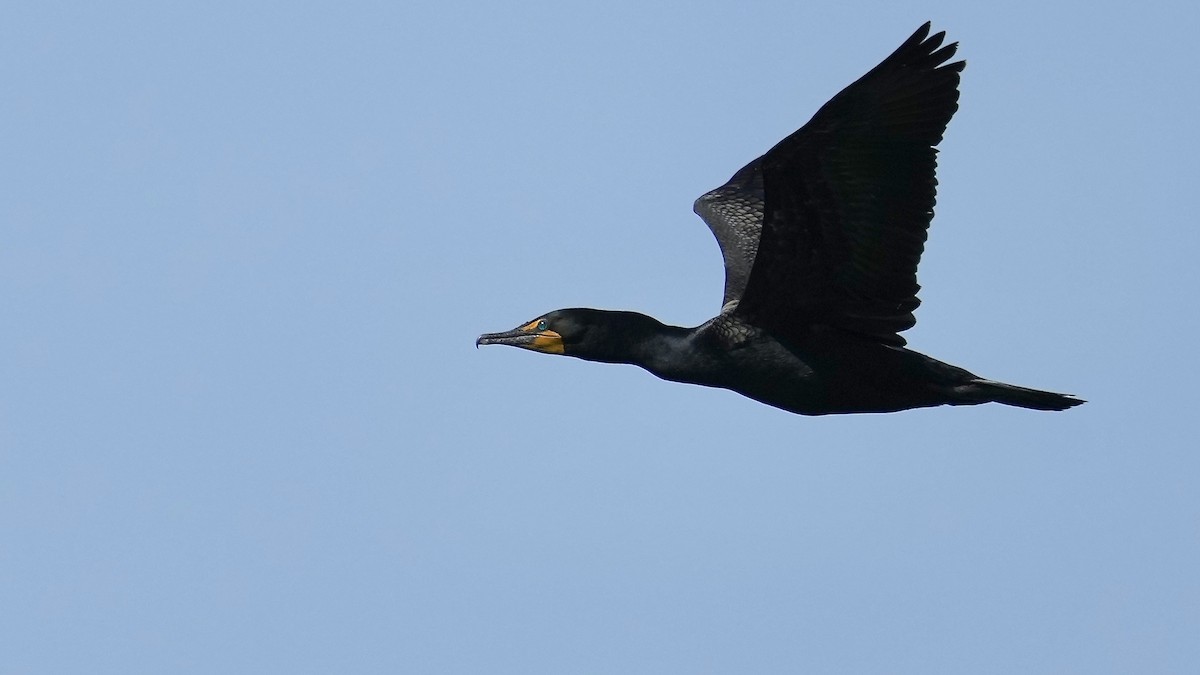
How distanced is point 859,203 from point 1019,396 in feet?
5.56

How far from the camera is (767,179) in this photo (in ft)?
38.0

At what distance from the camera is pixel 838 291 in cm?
1230

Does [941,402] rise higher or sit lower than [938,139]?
lower

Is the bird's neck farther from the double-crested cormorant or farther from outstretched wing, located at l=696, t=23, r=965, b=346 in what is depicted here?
outstretched wing, located at l=696, t=23, r=965, b=346

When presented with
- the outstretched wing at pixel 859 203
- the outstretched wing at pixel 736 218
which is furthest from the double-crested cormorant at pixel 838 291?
the outstretched wing at pixel 736 218

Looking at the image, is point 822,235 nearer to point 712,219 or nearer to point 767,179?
point 767,179

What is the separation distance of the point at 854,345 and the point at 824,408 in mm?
492

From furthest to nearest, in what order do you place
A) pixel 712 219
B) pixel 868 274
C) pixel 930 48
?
pixel 712 219 < pixel 868 274 < pixel 930 48

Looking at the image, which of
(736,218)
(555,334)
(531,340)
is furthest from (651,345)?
(736,218)

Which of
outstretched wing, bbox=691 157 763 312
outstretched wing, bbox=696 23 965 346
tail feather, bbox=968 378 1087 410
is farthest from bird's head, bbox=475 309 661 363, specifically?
tail feather, bbox=968 378 1087 410

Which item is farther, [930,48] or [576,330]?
[576,330]

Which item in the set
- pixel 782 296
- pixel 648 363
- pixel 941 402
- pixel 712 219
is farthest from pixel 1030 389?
pixel 712 219

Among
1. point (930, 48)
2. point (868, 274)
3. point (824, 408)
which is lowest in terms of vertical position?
point (824, 408)

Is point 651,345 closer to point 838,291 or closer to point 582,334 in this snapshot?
point 582,334
